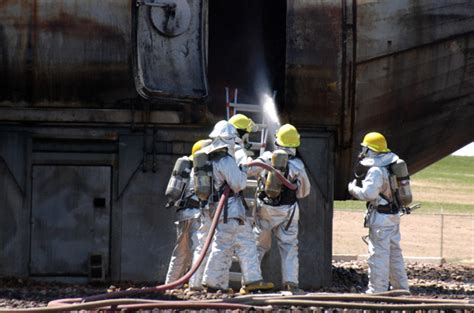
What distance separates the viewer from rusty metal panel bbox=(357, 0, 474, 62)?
17016 millimetres

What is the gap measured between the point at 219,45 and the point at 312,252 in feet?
11.3

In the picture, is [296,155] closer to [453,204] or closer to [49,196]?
[49,196]

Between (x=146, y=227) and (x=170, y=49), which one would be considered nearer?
(x=170, y=49)

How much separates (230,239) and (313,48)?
9.16 feet

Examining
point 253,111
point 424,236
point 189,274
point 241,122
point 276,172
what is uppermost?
point 253,111

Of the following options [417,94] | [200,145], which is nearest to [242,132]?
[200,145]

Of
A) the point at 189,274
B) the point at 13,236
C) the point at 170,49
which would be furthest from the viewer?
the point at 13,236

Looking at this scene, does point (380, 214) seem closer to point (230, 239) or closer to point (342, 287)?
point (230, 239)

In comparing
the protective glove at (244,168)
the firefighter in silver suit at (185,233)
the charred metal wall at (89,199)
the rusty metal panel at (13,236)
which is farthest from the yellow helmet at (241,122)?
the rusty metal panel at (13,236)

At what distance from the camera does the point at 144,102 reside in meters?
17.0

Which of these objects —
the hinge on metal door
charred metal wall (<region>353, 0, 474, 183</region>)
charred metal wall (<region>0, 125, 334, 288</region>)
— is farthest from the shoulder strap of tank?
charred metal wall (<region>353, 0, 474, 183</region>)

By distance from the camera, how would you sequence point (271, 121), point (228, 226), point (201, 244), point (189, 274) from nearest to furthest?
point (189, 274) → point (228, 226) → point (201, 244) → point (271, 121)

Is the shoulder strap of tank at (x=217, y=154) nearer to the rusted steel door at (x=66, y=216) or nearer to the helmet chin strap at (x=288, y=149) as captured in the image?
the helmet chin strap at (x=288, y=149)

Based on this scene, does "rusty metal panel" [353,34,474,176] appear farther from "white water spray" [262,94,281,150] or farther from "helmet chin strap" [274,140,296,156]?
"helmet chin strap" [274,140,296,156]
